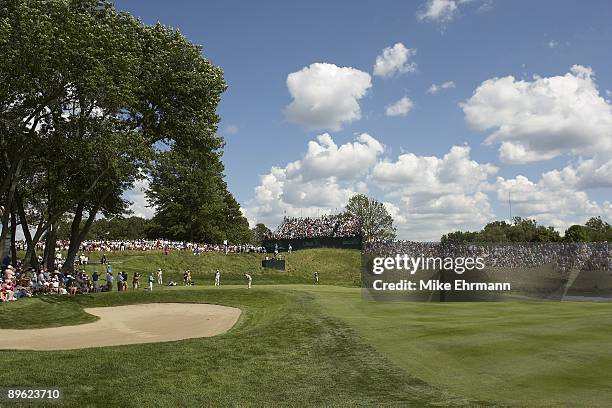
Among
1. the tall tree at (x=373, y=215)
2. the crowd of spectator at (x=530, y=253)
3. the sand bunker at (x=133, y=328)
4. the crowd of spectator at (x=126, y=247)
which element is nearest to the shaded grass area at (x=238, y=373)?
the sand bunker at (x=133, y=328)

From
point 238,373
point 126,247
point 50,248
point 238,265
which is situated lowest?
point 238,373

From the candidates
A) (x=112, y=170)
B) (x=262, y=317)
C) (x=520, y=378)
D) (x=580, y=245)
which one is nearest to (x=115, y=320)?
(x=262, y=317)

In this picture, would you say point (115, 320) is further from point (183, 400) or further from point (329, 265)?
point (329, 265)

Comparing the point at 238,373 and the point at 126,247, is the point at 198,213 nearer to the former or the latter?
the point at 126,247

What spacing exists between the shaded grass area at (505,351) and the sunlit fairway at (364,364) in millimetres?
27

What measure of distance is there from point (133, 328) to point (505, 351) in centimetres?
1680

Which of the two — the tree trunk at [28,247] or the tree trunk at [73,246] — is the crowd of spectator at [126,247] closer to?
the tree trunk at [73,246]

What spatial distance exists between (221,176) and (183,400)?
258 feet

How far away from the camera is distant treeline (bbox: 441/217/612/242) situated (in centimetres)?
10325

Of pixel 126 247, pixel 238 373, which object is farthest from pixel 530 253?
pixel 126 247

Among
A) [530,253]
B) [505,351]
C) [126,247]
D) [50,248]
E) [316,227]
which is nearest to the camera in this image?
[505,351]

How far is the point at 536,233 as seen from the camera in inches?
4500

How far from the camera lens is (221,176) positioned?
87250mm

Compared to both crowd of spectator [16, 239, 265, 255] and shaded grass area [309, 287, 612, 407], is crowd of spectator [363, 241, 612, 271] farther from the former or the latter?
crowd of spectator [16, 239, 265, 255]
